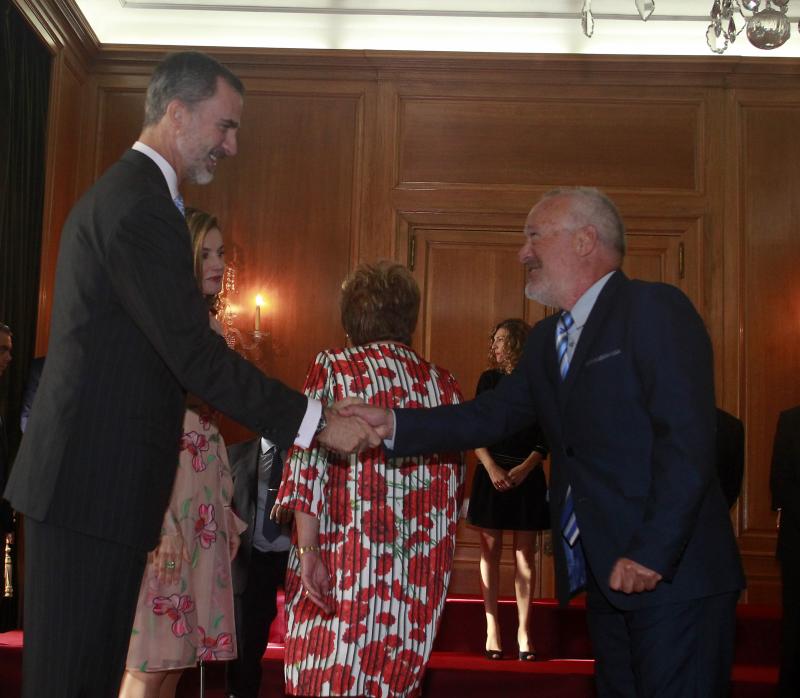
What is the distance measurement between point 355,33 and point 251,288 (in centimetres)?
198

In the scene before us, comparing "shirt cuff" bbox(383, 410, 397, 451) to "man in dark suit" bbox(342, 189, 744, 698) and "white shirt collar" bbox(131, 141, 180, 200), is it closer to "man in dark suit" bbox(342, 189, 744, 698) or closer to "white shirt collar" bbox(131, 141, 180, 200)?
"man in dark suit" bbox(342, 189, 744, 698)

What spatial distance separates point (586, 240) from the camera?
99.6 inches

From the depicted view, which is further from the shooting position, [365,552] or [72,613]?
[365,552]

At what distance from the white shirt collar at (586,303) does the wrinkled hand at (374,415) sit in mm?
568

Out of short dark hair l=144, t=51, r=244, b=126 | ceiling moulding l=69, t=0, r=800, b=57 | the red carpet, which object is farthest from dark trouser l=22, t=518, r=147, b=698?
ceiling moulding l=69, t=0, r=800, b=57

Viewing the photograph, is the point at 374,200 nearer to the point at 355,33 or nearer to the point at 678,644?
the point at 355,33

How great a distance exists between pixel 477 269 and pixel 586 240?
4.80 meters

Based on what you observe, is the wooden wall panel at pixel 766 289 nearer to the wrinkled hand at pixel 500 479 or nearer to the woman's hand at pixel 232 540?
the wrinkled hand at pixel 500 479

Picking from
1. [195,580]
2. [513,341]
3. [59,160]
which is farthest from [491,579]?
[59,160]

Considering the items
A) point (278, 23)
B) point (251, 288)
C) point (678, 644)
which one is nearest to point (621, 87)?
point (278, 23)

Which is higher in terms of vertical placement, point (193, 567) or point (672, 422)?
point (672, 422)

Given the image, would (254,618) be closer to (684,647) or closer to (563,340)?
(563,340)

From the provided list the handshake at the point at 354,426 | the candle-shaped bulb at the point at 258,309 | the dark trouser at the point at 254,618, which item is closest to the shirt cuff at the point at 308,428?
the handshake at the point at 354,426

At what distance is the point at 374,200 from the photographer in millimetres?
7328
